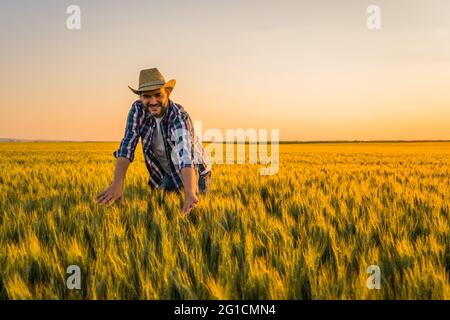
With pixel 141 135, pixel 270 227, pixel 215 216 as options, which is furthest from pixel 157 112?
pixel 270 227

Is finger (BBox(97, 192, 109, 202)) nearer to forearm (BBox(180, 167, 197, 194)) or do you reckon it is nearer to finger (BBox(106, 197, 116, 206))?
finger (BBox(106, 197, 116, 206))

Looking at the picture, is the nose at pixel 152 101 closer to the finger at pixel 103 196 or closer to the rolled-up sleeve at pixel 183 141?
the rolled-up sleeve at pixel 183 141

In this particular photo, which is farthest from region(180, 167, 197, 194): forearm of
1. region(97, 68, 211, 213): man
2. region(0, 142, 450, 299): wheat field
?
region(0, 142, 450, 299): wheat field

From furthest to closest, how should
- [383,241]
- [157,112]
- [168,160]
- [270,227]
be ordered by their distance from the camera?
[168,160]
[157,112]
[270,227]
[383,241]

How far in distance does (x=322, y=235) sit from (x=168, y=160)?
96.3 inches

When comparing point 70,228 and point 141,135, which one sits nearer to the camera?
point 70,228

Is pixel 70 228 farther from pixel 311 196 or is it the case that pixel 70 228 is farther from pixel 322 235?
pixel 311 196

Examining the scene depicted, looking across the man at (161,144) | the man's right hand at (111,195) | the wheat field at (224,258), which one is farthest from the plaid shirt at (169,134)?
the wheat field at (224,258)

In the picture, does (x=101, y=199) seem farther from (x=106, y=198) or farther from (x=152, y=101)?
(x=152, y=101)

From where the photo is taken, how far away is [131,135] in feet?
13.4

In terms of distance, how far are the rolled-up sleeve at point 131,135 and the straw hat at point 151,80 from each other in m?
0.43

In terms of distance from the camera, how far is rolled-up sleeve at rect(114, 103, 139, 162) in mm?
4020

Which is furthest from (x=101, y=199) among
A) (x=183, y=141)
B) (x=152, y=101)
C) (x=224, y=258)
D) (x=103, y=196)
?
(x=224, y=258)

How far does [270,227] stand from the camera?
2.63 m
